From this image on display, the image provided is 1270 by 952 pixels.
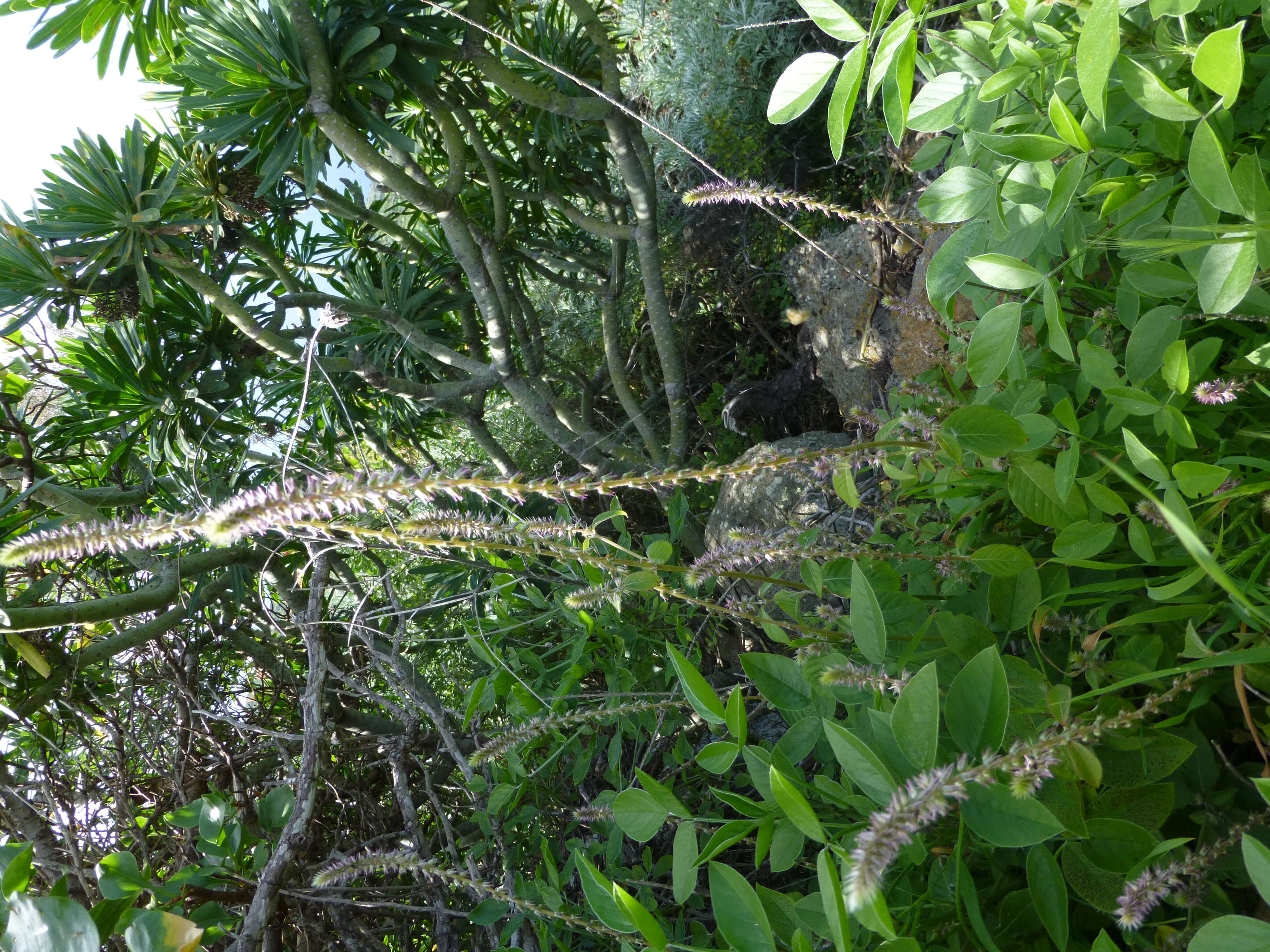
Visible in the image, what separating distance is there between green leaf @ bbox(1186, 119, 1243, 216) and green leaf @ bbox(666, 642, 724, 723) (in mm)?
349

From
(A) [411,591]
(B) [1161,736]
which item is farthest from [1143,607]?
(A) [411,591]

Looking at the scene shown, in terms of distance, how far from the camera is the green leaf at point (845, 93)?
450mm

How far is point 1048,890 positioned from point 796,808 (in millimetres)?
137

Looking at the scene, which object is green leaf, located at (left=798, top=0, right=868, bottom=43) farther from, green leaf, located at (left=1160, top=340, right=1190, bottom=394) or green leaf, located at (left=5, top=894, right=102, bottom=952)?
green leaf, located at (left=5, top=894, right=102, bottom=952)

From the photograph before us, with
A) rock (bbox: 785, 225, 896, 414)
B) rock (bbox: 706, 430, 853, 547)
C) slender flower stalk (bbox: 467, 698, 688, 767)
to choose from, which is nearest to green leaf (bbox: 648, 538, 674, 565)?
slender flower stalk (bbox: 467, 698, 688, 767)

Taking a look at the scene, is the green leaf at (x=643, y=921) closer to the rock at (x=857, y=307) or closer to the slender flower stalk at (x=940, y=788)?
the slender flower stalk at (x=940, y=788)

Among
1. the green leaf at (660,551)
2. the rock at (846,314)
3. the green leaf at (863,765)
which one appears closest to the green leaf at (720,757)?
the green leaf at (863,765)

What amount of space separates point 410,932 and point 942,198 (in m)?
1.07

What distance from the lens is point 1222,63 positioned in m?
0.30

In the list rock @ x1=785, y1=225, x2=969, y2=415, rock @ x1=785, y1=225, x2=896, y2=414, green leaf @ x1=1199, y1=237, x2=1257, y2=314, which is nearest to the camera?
green leaf @ x1=1199, y1=237, x2=1257, y2=314

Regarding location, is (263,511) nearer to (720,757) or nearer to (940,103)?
(720,757)

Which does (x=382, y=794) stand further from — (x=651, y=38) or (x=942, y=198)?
(x=651, y=38)

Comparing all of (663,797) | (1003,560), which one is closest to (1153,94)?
(1003,560)

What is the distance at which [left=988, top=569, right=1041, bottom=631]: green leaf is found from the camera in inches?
18.1
